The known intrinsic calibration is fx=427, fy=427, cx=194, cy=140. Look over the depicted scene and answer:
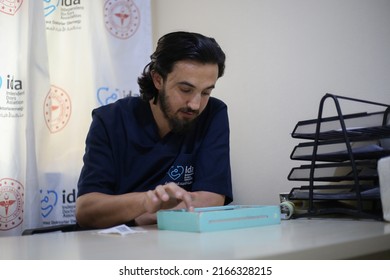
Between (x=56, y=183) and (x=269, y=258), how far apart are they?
1.32 m

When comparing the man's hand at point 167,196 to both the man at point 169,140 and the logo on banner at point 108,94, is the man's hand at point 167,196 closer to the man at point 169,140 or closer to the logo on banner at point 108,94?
the man at point 169,140

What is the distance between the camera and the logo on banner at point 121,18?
1771 millimetres

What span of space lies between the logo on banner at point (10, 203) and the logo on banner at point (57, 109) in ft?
0.82

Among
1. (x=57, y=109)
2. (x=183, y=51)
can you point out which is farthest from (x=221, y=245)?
(x=57, y=109)

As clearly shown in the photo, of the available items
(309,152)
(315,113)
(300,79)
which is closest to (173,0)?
(300,79)

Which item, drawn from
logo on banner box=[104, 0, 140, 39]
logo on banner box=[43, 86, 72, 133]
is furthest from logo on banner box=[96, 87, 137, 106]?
logo on banner box=[104, 0, 140, 39]

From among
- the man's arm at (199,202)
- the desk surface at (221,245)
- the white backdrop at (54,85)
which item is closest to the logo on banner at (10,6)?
the white backdrop at (54,85)

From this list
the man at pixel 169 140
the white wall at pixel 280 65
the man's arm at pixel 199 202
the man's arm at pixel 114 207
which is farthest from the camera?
the white wall at pixel 280 65

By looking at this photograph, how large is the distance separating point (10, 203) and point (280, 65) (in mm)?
1088

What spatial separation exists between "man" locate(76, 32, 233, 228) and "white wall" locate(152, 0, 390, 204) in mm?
308

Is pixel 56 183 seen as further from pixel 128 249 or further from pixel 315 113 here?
pixel 128 249

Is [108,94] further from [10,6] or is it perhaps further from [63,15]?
[10,6]

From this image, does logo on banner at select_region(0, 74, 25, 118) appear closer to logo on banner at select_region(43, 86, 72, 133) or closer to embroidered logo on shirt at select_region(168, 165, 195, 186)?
logo on banner at select_region(43, 86, 72, 133)

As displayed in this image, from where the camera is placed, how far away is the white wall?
1355 mm
